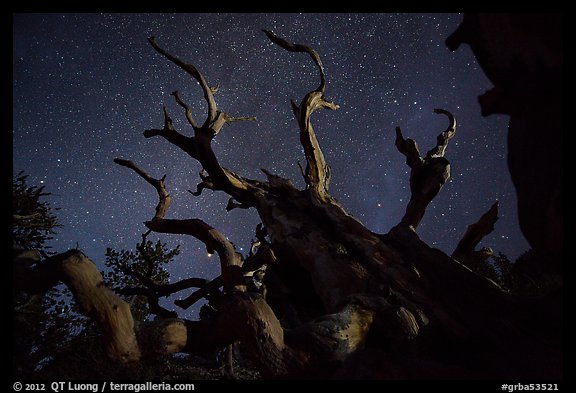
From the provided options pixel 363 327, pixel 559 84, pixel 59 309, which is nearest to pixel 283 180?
pixel 363 327

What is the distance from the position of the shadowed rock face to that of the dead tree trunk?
132 cm

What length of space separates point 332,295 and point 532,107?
3.39 m

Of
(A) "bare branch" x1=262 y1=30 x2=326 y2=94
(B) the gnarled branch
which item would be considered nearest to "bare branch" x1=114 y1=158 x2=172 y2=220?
(A) "bare branch" x1=262 y1=30 x2=326 y2=94

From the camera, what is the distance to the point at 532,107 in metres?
2.75

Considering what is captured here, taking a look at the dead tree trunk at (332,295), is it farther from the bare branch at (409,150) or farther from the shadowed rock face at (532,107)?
the shadowed rock face at (532,107)

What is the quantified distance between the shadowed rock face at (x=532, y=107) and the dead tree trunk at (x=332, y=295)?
4.33 feet

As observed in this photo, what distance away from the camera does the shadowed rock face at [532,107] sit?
2.69 metres

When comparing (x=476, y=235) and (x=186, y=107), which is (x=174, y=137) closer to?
(x=186, y=107)

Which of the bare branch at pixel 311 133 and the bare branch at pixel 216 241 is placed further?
the bare branch at pixel 311 133

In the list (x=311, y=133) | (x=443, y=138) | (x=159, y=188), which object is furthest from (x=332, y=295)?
(x=443, y=138)

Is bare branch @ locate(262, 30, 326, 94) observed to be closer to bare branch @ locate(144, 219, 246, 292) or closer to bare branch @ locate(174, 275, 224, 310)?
bare branch @ locate(144, 219, 246, 292)

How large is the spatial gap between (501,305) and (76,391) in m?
5.19

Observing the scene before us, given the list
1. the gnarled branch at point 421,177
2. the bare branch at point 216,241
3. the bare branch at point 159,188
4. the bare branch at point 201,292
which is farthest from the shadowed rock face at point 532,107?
the bare branch at point 159,188

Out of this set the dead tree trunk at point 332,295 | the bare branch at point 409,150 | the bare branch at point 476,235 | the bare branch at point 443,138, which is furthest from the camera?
the bare branch at point 443,138
